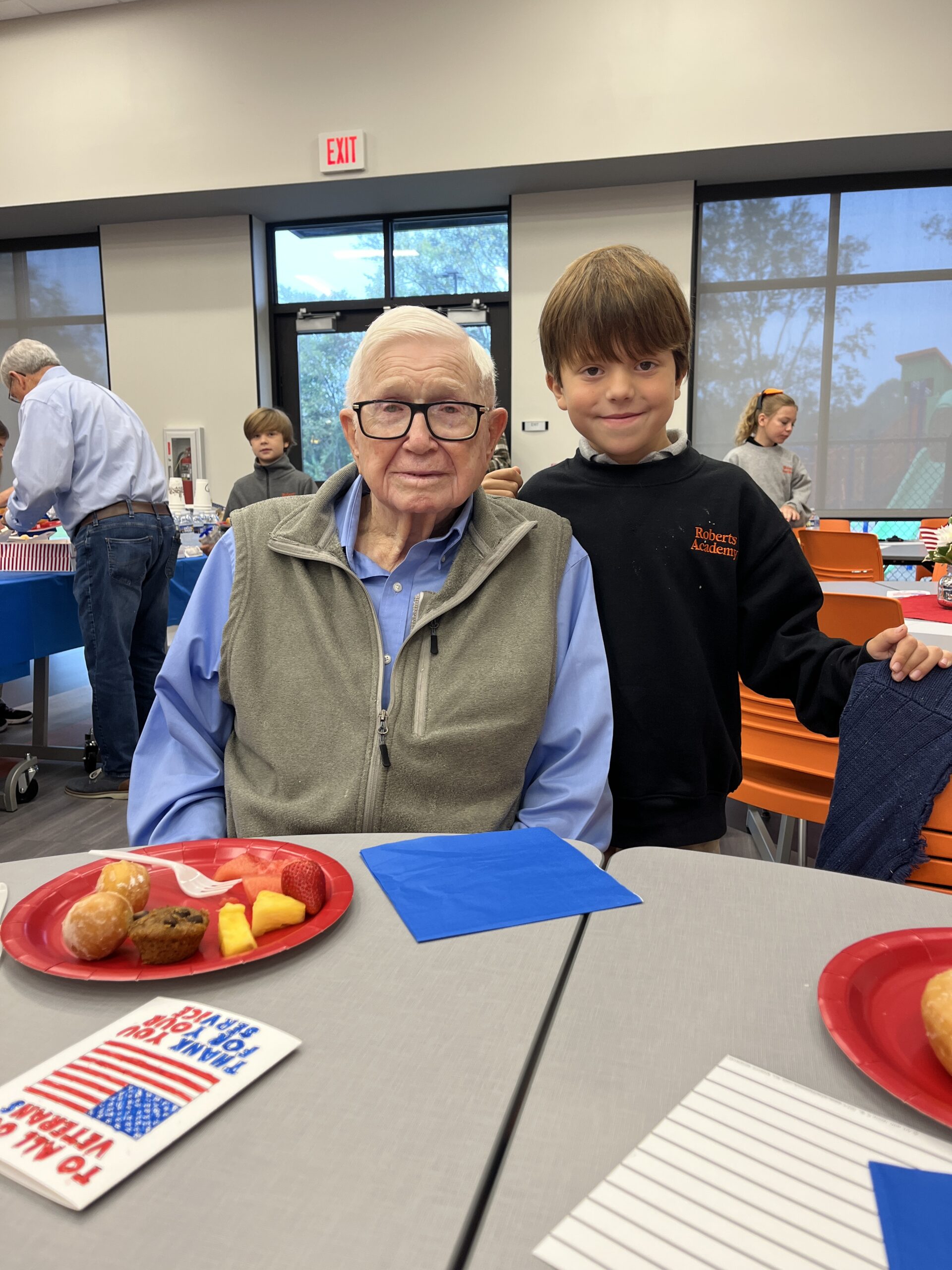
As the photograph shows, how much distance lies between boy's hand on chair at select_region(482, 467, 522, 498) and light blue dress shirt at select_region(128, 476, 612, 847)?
1.06 feet

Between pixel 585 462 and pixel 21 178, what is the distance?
24.4 feet

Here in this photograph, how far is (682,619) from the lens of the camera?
139 cm

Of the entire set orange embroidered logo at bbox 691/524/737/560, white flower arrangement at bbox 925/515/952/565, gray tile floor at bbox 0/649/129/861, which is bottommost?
gray tile floor at bbox 0/649/129/861

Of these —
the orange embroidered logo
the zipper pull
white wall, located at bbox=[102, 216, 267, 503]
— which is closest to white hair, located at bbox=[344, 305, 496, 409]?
the orange embroidered logo

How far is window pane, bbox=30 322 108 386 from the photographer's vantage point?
312 inches

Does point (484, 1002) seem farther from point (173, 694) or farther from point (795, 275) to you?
point (795, 275)

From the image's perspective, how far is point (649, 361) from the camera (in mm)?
1371

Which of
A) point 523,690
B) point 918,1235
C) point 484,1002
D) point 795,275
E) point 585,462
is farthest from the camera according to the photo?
point 795,275

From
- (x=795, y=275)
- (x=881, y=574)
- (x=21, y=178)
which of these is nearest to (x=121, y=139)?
(x=21, y=178)

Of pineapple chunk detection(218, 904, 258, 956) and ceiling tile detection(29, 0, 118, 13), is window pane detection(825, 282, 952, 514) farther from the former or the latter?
pineapple chunk detection(218, 904, 258, 956)

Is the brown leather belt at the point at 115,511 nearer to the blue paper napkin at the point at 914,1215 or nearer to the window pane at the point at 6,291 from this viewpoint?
the blue paper napkin at the point at 914,1215

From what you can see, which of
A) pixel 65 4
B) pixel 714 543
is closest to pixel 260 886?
pixel 714 543

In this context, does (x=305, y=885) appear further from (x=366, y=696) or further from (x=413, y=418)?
(x=413, y=418)

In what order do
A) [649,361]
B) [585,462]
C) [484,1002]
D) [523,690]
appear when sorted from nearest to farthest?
[484,1002] → [523,690] → [649,361] → [585,462]
